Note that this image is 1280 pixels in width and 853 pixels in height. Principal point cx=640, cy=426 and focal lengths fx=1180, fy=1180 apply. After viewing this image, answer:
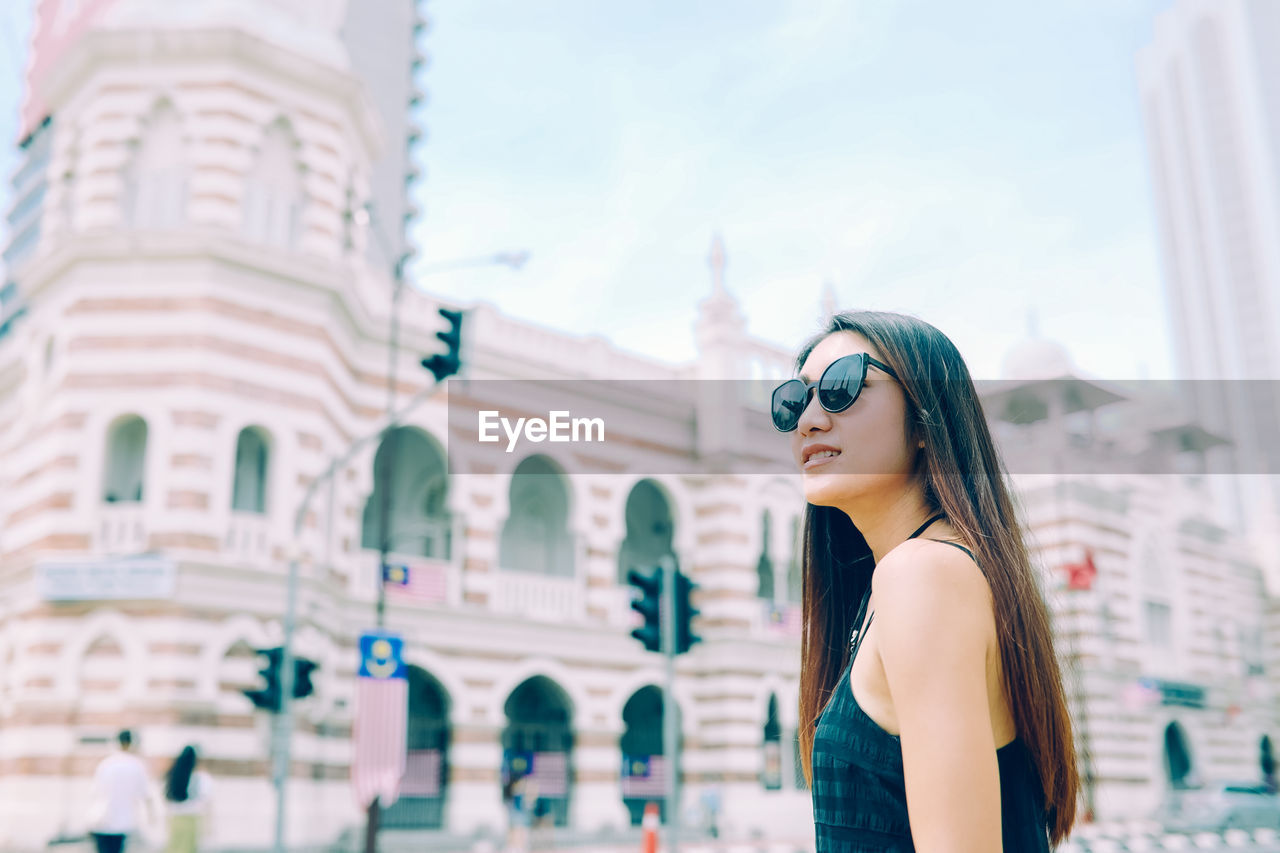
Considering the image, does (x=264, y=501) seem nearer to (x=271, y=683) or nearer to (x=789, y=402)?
(x=271, y=683)

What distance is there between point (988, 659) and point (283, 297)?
17985mm

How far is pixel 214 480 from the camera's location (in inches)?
671

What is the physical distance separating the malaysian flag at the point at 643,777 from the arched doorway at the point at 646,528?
157 inches

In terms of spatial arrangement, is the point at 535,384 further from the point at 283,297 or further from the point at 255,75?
the point at 255,75

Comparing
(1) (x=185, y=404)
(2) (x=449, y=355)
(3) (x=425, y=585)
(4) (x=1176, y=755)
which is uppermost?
(1) (x=185, y=404)

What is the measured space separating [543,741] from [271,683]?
1010cm

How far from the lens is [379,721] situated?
18.6 metres

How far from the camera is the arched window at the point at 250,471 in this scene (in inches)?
728

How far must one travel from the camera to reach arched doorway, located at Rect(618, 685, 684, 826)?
2303cm

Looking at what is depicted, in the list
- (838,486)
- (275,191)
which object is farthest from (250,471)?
(838,486)

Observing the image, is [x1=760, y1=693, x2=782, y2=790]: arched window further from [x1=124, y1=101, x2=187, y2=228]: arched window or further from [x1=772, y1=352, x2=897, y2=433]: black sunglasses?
[x1=772, y1=352, x2=897, y2=433]: black sunglasses

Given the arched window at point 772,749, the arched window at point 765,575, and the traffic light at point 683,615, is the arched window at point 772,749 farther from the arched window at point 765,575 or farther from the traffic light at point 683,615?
the traffic light at point 683,615

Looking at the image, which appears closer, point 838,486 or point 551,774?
point 838,486

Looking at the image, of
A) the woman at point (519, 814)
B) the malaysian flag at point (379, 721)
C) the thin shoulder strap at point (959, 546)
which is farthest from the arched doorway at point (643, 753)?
the thin shoulder strap at point (959, 546)
